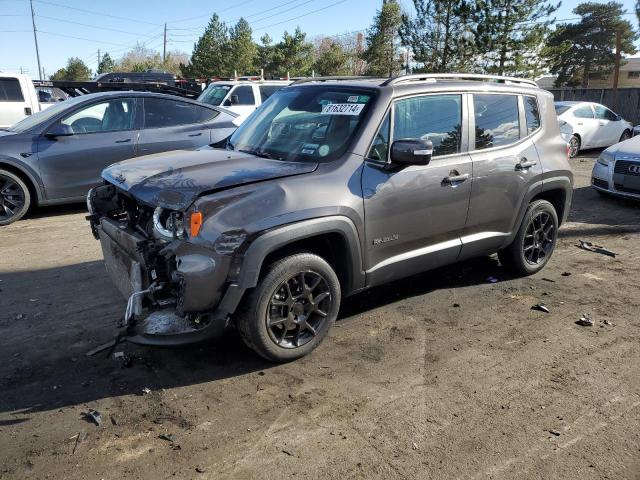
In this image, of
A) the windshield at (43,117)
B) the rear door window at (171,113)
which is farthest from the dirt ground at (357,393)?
the rear door window at (171,113)

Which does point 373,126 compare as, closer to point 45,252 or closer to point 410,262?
point 410,262

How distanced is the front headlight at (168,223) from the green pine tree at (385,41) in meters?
34.9

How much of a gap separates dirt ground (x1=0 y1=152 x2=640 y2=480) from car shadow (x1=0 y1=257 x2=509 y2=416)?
0.05 ft

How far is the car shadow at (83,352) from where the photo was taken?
340cm

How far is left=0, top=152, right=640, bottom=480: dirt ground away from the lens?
2787 millimetres

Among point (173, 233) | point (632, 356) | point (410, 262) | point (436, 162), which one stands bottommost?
point (632, 356)

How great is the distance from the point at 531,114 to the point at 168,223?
3700mm

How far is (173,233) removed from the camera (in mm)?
3348

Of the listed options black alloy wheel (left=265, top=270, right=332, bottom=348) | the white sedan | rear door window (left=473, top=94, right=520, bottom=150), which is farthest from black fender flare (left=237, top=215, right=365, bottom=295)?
the white sedan

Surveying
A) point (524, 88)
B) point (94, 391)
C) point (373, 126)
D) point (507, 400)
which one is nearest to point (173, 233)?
point (94, 391)

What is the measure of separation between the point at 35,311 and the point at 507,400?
3.84 m

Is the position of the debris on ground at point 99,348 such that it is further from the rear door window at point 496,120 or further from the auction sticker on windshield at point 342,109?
the rear door window at point 496,120

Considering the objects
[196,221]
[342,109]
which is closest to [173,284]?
[196,221]

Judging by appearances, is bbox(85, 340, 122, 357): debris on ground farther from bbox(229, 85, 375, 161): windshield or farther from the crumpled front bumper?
bbox(229, 85, 375, 161): windshield
